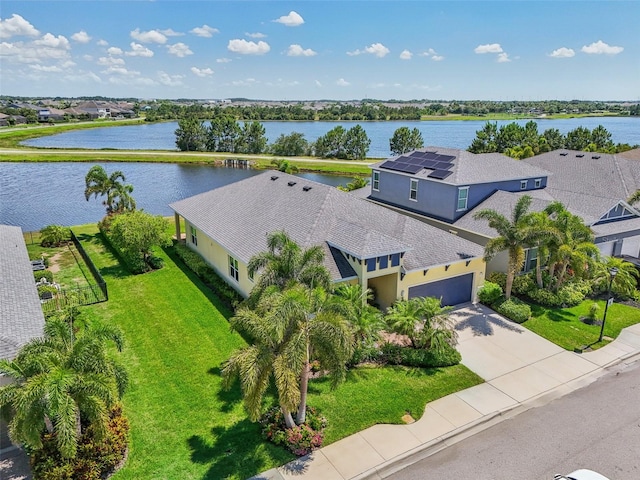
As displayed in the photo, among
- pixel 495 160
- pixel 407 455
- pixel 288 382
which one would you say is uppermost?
pixel 495 160

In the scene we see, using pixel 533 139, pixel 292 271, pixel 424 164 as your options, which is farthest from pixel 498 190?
pixel 533 139

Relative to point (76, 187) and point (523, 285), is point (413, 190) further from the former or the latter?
point (76, 187)

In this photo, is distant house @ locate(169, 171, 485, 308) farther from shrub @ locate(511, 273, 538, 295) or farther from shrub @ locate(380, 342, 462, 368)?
shrub @ locate(380, 342, 462, 368)

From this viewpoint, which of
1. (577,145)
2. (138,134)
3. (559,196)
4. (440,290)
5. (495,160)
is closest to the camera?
(440,290)

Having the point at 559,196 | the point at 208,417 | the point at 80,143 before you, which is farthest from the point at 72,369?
the point at 80,143

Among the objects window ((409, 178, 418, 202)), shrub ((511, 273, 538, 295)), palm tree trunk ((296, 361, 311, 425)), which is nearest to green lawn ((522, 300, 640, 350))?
shrub ((511, 273, 538, 295))

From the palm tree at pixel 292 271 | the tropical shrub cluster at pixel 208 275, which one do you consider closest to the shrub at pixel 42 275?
the tropical shrub cluster at pixel 208 275

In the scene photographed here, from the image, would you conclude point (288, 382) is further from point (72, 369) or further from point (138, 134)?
point (138, 134)
